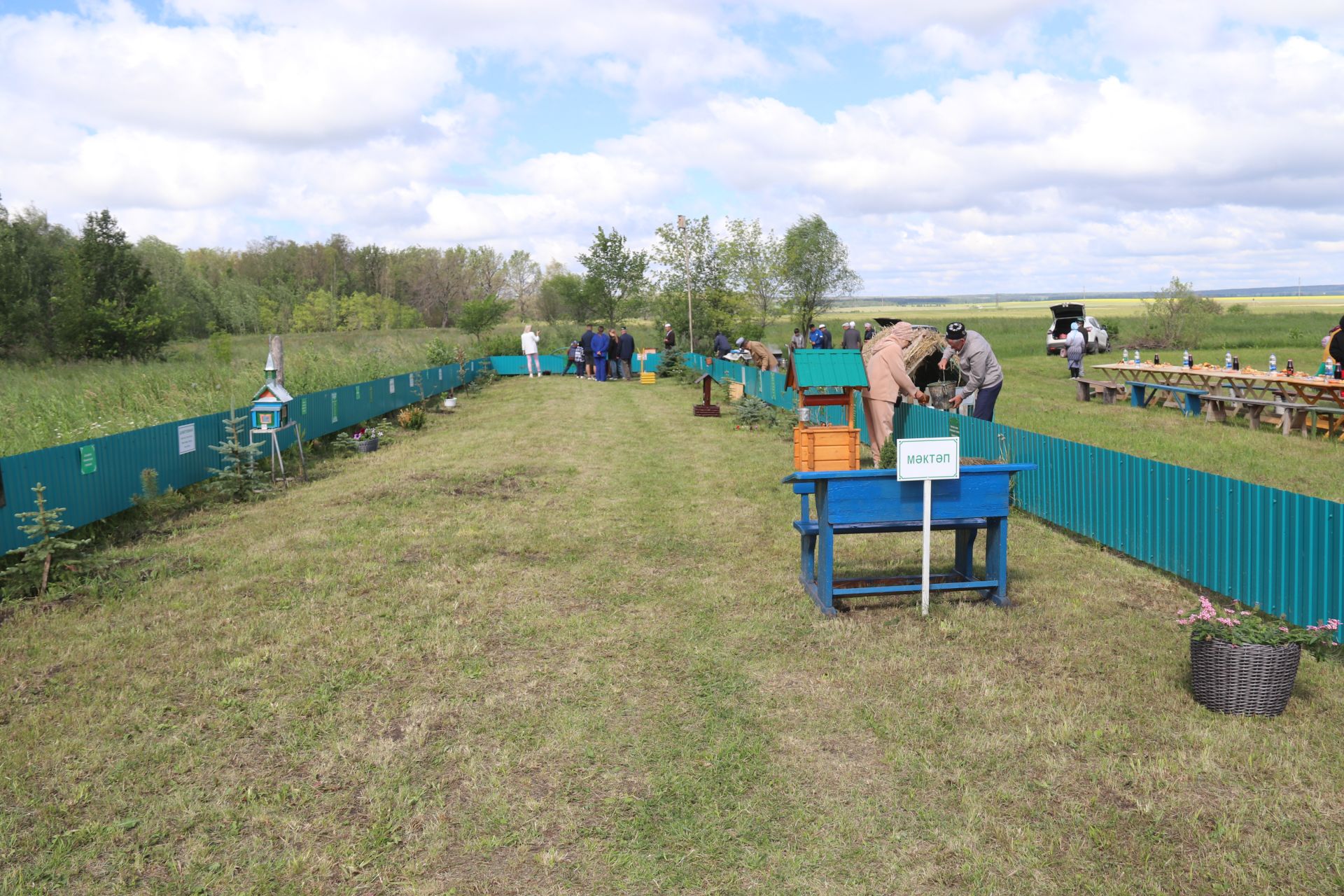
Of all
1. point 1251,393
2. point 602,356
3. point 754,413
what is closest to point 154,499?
point 754,413

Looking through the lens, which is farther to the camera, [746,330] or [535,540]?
[746,330]

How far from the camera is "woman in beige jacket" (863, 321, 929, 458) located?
13836 mm

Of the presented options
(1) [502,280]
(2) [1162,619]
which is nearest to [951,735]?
(2) [1162,619]

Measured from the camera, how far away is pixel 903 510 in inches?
287

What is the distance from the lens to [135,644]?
679 centimetres

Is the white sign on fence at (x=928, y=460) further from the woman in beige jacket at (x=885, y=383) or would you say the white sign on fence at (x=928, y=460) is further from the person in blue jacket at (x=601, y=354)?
the person in blue jacket at (x=601, y=354)

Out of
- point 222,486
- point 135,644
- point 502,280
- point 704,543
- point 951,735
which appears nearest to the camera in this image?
point 951,735

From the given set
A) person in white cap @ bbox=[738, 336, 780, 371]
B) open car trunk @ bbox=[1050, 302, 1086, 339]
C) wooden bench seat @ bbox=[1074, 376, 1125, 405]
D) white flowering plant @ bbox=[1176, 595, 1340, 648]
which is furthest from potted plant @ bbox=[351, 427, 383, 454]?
open car trunk @ bbox=[1050, 302, 1086, 339]

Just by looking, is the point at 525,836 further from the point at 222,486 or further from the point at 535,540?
the point at 222,486

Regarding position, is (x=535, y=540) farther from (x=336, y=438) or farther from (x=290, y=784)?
(x=336, y=438)

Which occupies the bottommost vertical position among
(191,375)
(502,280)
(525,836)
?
(525,836)

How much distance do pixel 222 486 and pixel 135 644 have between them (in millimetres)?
5970

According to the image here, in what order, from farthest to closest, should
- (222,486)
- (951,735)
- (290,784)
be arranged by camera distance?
(222,486), (951,735), (290,784)

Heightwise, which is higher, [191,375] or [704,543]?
[191,375]
